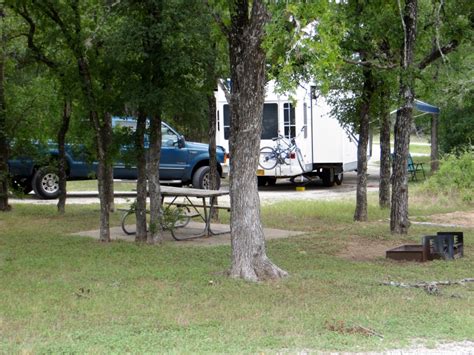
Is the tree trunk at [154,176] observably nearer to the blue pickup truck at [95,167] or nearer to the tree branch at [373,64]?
the tree branch at [373,64]

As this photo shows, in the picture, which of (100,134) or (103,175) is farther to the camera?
(103,175)

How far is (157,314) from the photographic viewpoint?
710 centimetres

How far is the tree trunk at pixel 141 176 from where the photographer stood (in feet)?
37.5

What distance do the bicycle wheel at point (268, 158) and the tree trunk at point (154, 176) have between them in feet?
33.4

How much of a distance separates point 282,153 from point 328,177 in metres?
2.88

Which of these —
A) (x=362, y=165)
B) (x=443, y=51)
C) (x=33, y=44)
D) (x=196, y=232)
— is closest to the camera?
(x=443, y=51)

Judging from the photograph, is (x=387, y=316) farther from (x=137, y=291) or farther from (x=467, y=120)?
(x=467, y=120)

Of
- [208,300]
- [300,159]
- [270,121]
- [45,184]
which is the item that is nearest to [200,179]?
[270,121]

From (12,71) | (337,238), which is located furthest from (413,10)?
(12,71)

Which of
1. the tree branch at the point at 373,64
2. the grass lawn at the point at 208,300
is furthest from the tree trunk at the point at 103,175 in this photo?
the tree branch at the point at 373,64

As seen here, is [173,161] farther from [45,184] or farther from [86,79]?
[86,79]

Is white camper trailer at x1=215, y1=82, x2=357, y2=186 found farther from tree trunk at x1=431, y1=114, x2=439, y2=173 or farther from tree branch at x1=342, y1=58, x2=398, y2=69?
tree branch at x1=342, y1=58, x2=398, y2=69

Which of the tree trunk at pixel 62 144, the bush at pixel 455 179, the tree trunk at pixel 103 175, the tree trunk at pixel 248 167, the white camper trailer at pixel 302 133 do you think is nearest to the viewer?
the tree trunk at pixel 248 167

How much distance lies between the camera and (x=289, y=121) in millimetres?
21609
